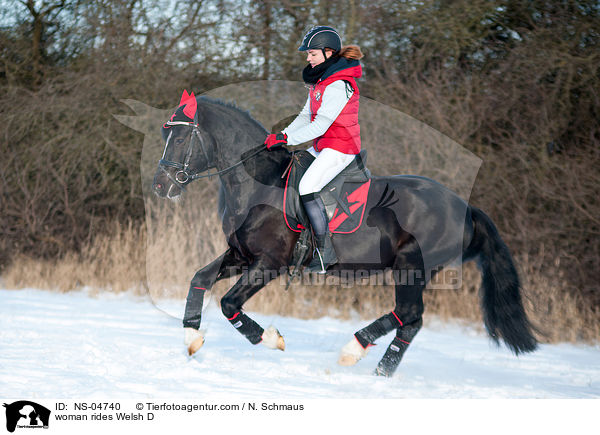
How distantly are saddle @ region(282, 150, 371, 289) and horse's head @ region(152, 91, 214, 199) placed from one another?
0.73 metres

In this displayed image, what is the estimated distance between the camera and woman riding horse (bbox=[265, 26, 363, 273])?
168 inches

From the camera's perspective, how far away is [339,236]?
15.0 ft

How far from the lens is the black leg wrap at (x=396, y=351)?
4602 millimetres

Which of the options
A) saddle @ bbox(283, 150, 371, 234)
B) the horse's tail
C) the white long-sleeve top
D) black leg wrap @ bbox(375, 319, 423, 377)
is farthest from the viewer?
the horse's tail

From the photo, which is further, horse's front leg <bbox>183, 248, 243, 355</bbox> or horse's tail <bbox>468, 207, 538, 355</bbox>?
horse's tail <bbox>468, 207, 538, 355</bbox>

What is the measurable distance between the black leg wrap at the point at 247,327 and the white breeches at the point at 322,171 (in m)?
1.09

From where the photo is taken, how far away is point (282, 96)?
9.02 m

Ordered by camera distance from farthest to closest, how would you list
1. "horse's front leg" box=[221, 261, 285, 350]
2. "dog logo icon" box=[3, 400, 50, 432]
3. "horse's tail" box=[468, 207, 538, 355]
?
"horse's tail" box=[468, 207, 538, 355] → "horse's front leg" box=[221, 261, 285, 350] → "dog logo icon" box=[3, 400, 50, 432]

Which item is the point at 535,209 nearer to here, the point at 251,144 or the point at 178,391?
the point at 251,144

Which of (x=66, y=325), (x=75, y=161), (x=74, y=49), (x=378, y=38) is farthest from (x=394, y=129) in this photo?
(x=74, y=49)

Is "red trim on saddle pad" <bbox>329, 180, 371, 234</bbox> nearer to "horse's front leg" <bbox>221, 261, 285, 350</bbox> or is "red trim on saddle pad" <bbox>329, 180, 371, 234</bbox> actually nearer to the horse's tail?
"horse's front leg" <bbox>221, 261, 285, 350</bbox>

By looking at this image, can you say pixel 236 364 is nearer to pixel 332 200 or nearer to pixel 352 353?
pixel 352 353

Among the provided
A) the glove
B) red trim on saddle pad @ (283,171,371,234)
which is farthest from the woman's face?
red trim on saddle pad @ (283,171,371,234)

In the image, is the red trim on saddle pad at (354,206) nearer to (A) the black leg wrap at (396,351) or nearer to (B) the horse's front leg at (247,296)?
(B) the horse's front leg at (247,296)
